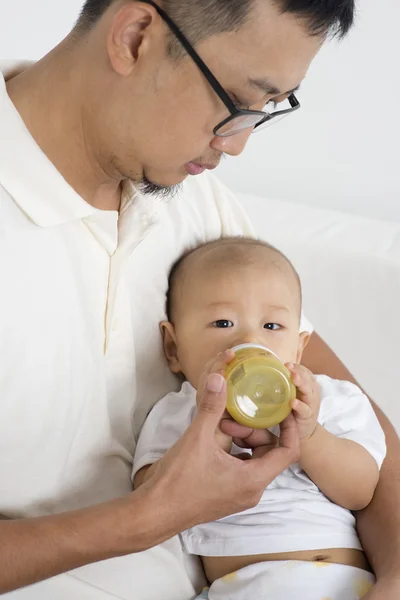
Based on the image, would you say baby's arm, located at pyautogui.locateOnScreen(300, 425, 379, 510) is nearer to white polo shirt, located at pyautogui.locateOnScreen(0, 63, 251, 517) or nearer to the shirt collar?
white polo shirt, located at pyautogui.locateOnScreen(0, 63, 251, 517)

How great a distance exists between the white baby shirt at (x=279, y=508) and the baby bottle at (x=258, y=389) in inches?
9.2

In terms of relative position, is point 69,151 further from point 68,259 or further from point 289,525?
point 289,525

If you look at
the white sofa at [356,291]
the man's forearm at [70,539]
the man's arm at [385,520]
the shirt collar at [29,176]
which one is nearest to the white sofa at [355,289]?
the white sofa at [356,291]

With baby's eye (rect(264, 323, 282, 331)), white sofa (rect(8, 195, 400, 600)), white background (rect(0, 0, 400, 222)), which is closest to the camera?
baby's eye (rect(264, 323, 282, 331))

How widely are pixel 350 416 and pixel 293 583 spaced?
383 millimetres

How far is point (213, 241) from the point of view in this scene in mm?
1869

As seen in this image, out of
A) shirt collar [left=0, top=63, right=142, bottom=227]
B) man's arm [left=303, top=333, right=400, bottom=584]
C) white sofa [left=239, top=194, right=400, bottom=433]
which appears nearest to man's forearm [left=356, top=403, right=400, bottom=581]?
man's arm [left=303, top=333, right=400, bottom=584]

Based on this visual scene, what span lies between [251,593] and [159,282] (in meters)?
0.65

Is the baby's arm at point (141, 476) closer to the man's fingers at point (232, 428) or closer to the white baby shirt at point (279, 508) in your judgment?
the white baby shirt at point (279, 508)

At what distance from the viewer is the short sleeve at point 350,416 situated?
5.60ft

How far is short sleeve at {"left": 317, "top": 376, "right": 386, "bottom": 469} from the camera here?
171cm

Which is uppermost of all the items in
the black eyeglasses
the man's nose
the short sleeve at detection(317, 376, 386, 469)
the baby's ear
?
the black eyeglasses

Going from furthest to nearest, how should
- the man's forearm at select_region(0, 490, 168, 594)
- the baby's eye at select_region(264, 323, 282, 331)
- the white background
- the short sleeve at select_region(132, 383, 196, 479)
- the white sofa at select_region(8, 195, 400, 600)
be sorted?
the white background → the white sofa at select_region(8, 195, 400, 600) → the baby's eye at select_region(264, 323, 282, 331) → the short sleeve at select_region(132, 383, 196, 479) → the man's forearm at select_region(0, 490, 168, 594)

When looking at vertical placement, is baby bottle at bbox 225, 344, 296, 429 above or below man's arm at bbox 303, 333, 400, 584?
above
